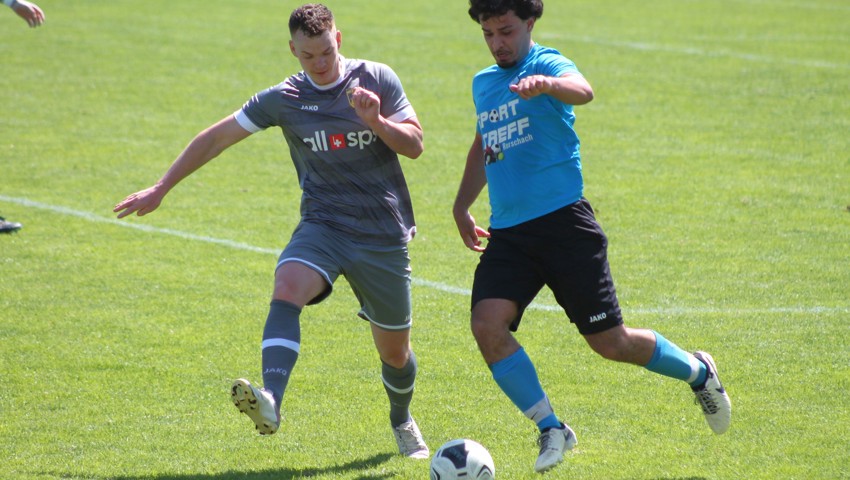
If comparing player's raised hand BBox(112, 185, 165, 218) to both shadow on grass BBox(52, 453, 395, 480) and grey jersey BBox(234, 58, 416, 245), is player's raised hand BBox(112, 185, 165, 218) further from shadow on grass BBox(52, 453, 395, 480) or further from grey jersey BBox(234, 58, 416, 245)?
shadow on grass BBox(52, 453, 395, 480)

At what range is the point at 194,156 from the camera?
548cm

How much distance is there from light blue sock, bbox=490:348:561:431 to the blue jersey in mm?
675

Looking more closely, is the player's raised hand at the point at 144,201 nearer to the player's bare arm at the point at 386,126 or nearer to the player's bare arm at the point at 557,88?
the player's bare arm at the point at 386,126

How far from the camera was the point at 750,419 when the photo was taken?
19.0ft

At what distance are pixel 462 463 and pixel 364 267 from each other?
112 centimetres

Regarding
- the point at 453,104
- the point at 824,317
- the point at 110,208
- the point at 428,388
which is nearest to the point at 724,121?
the point at 453,104

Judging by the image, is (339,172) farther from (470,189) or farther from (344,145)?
(470,189)

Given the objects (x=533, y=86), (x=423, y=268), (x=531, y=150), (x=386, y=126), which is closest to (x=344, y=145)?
(x=386, y=126)

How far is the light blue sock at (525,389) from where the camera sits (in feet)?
16.8

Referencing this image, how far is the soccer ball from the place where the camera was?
16.0 ft

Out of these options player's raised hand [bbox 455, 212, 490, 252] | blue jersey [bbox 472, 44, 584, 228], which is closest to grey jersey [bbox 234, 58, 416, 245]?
player's raised hand [bbox 455, 212, 490, 252]

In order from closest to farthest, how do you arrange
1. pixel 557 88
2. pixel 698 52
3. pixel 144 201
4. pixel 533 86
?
pixel 533 86
pixel 557 88
pixel 144 201
pixel 698 52

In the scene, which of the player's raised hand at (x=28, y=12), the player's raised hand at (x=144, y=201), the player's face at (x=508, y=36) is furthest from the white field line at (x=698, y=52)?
the player's raised hand at (x=144, y=201)

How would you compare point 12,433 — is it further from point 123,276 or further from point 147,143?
point 147,143
